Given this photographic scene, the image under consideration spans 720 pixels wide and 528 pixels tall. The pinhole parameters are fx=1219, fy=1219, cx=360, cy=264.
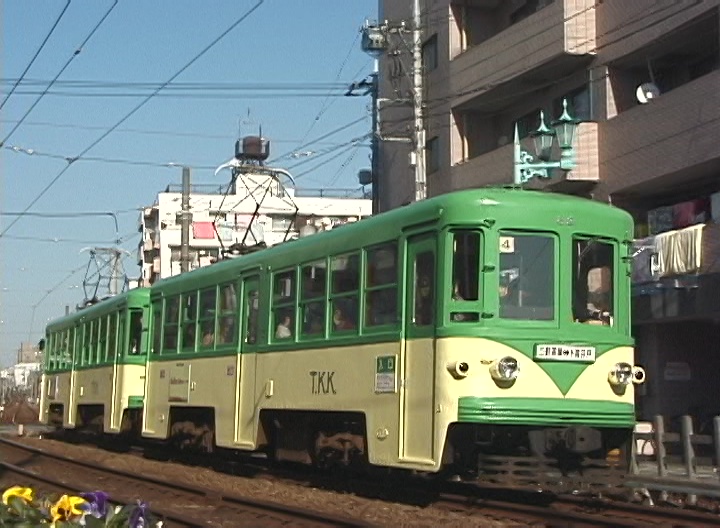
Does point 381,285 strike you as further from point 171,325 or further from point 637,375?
point 171,325

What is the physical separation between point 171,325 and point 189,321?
0.97m

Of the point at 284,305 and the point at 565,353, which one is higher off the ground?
the point at 284,305

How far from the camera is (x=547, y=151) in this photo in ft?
80.0

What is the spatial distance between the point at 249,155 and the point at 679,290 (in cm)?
4355

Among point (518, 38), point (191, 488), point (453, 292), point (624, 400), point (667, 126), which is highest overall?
point (518, 38)

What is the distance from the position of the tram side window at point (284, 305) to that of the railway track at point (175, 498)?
6.96ft

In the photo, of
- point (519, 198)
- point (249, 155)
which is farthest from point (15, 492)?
point (249, 155)

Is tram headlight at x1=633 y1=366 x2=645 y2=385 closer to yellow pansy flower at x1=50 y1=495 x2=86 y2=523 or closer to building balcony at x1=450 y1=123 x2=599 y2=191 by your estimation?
yellow pansy flower at x1=50 y1=495 x2=86 y2=523

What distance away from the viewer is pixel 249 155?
63281 mm

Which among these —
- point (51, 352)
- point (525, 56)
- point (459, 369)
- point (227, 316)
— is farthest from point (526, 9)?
point (459, 369)

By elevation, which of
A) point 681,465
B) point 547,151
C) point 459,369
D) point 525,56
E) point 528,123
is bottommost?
point 681,465

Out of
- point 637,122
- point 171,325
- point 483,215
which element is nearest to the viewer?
point 483,215

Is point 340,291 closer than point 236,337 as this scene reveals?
Yes

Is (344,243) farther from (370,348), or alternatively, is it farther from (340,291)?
(370,348)
